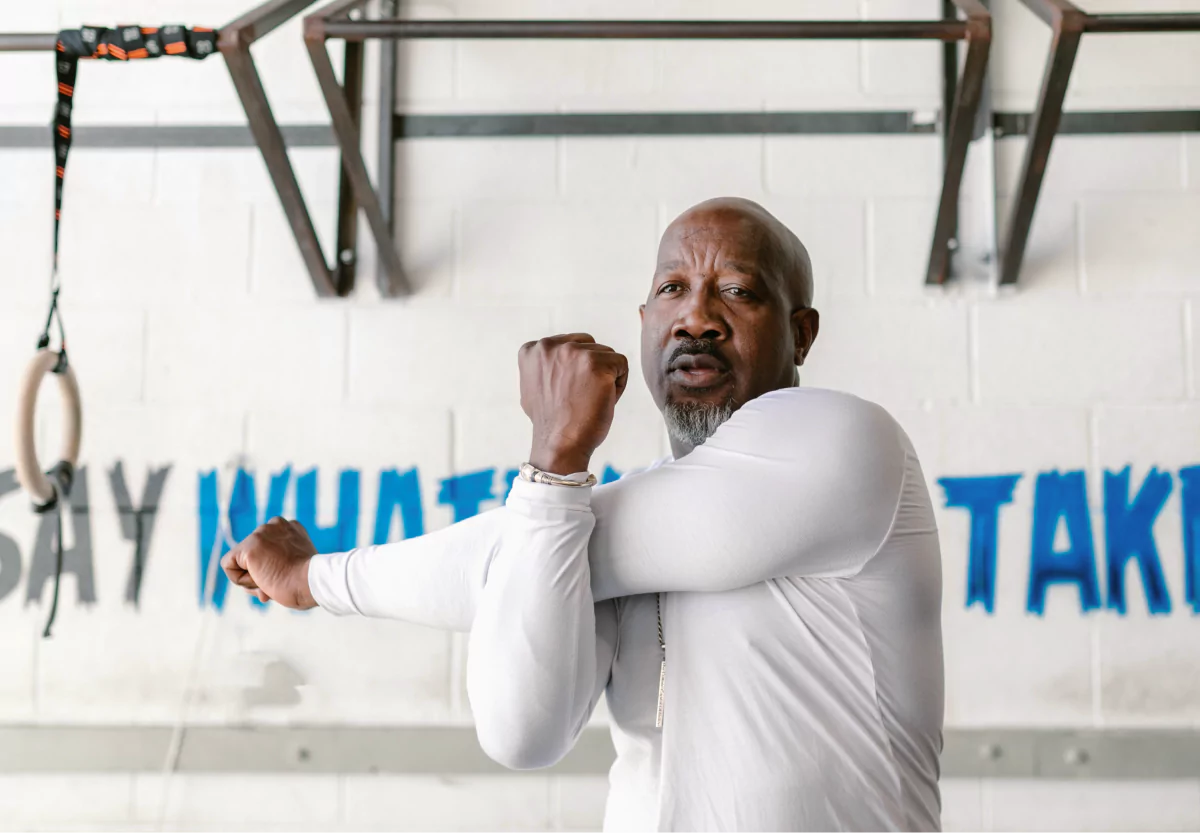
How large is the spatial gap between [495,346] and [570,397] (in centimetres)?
105

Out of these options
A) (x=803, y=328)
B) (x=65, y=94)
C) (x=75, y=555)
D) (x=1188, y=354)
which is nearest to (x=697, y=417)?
(x=803, y=328)

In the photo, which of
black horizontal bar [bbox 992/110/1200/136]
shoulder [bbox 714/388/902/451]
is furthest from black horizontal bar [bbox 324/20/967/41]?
shoulder [bbox 714/388/902/451]

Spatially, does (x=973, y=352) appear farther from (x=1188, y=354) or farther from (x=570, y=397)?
(x=570, y=397)

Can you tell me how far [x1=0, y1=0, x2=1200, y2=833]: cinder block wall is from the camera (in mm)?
1700

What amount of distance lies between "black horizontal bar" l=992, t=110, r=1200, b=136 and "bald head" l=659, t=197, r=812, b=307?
101cm

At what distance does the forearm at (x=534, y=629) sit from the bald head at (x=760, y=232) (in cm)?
34

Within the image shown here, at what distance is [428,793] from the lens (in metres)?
1.70

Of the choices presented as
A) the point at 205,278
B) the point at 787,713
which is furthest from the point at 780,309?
the point at 205,278

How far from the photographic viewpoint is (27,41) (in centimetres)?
134

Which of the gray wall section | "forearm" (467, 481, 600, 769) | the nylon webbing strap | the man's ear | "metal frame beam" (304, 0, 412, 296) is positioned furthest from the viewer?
the gray wall section

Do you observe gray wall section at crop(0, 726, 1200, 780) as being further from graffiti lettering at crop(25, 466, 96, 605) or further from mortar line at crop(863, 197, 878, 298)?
mortar line at crop(863, 197, 878, 298)

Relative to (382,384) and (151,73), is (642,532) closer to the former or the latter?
(382,384)

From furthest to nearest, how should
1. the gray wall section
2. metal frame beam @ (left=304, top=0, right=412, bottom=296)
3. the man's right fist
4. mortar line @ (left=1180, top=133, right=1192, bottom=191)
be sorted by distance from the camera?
mortar line @ (left=1180, top=133, right=1192, bottom=191) < the gray wall section < metal frame beam @ (left=304, top=0, right=412, bottom=296) < the man's right fist

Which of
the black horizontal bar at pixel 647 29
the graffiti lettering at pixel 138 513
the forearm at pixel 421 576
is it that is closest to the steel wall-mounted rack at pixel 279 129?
the black horizontal bar at pixel 647 29
